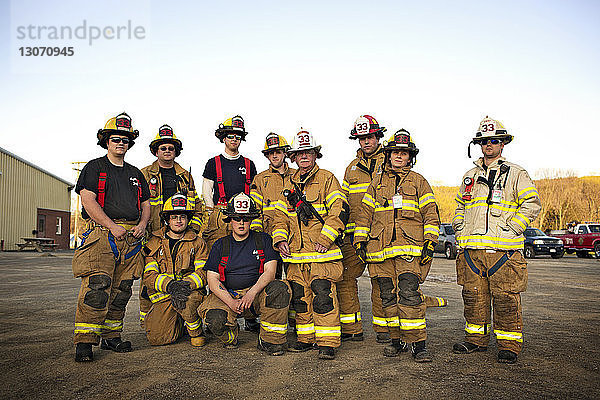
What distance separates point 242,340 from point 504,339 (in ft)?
9.86

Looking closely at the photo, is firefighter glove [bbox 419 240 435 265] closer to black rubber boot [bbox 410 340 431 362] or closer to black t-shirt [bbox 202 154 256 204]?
black rubber boot [bbox 410 340 431 362]

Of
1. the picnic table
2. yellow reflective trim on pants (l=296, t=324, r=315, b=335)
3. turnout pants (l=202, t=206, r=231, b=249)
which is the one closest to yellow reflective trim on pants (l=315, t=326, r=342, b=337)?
yellow reflective trim on pants (l=296, t=324, r=315, b=335)

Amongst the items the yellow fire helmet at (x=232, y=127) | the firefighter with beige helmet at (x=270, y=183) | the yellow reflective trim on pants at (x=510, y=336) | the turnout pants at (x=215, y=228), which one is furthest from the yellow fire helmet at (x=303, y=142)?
the yellow reflective trim on pants at (x=510, y=336)

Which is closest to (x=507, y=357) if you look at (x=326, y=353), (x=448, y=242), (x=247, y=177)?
(x=326, y=353)

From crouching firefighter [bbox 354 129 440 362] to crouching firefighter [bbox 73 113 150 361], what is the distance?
2550mm

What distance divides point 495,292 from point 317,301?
74.2 inches

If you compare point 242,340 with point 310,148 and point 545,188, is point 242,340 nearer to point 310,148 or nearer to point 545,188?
point 310,148

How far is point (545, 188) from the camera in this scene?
5450 cm

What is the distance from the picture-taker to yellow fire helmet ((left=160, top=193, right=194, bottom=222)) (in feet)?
18.3

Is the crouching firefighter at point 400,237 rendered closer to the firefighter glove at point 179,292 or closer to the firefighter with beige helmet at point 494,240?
the firefighter with beige helmet at point 494,240

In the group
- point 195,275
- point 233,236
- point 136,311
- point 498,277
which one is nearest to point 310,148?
point 233,236

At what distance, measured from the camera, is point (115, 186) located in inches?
201

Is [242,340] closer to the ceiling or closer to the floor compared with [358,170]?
closer to the floor

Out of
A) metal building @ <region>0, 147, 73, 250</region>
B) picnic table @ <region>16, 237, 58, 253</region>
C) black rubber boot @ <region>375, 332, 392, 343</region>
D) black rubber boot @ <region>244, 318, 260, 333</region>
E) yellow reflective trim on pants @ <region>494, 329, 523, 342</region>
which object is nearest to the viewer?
yellow reflective trim on pants @ <region>494, 329, 523, 342</region>
